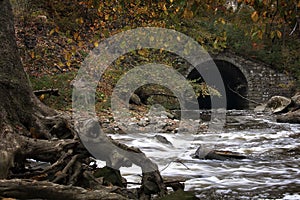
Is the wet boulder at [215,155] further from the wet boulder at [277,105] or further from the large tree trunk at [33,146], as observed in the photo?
the wet boulder at [277,105]

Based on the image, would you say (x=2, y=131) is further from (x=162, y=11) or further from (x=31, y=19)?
(x=31, y=19)

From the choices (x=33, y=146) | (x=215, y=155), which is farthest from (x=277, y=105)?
(x=33, y=146)

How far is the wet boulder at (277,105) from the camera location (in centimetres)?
2016

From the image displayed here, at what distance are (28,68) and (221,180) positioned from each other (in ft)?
31.0

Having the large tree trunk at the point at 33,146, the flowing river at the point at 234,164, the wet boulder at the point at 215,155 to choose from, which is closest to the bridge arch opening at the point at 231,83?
the flowing river at the point at 234,164

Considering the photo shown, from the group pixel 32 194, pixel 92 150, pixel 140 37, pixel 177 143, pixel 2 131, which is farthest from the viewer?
pixel 177 143

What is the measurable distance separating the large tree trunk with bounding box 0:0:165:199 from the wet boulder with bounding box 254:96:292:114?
55.5 feet

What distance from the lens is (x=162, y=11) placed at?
265 inches

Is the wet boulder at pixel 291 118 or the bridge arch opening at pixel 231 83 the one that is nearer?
the wet boulder at pixel 291 118

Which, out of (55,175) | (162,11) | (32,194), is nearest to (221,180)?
(162,11)

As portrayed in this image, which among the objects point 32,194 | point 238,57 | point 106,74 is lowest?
point 32,194

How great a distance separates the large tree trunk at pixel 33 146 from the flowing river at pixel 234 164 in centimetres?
125

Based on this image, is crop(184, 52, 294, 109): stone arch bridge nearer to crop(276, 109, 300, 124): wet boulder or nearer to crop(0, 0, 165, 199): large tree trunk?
crop(276, 109, 300, 124): wet boulder

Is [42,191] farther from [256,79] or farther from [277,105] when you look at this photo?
[256,79]
